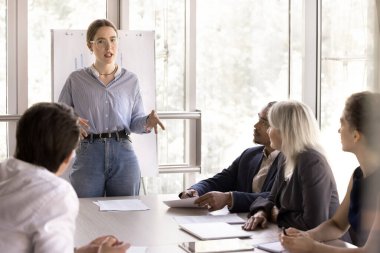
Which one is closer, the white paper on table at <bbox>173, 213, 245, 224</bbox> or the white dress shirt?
the white dress shirt

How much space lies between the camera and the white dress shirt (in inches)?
53.2

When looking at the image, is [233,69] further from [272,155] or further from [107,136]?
[272,155]

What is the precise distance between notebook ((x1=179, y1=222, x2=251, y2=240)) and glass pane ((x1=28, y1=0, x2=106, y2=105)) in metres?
2.59

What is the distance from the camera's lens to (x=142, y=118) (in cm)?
366

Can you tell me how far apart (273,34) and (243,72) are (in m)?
0.41

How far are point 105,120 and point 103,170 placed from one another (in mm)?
318

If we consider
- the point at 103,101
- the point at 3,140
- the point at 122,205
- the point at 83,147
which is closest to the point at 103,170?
the point at 83,147

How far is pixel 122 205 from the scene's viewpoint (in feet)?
9.43

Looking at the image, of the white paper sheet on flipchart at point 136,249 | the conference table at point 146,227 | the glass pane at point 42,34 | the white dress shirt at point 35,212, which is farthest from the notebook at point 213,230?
the glass pane at point 42,34

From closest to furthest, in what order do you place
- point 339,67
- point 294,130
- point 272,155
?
point 294,130 → point 272,155 → point 339,67

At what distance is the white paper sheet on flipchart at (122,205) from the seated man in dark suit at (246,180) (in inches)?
9.5

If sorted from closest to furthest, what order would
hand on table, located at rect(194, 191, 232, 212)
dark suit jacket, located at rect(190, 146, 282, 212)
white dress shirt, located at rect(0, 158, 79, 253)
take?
white dress shirt, located at rect(0, 158, 79, 253), hand on table, located at rect(194, 191, 232, 212), dark suit jacket, located at rect(190, 146, 282, 212)

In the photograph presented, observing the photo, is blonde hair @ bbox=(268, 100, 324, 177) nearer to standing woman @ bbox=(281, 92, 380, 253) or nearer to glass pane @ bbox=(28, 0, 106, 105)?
standing woman @ bbox=(281, 92, 380, 253)

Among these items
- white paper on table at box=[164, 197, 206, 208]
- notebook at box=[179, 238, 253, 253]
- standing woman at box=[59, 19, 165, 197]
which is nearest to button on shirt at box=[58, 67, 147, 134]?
standing woman at box=[59, 19, 165, 197]
